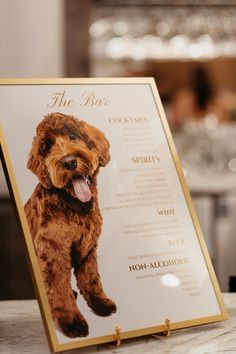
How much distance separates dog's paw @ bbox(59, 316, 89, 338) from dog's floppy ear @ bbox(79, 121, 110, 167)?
0.22 m

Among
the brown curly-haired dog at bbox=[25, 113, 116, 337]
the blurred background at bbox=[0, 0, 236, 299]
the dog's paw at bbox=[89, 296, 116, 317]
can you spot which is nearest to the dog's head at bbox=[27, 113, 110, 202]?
the brown curly-haired dog at bbox=[25, 113, 116, 337]

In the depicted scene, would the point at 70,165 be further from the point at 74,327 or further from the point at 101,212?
the point at 74,327

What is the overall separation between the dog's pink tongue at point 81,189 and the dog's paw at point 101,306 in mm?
132

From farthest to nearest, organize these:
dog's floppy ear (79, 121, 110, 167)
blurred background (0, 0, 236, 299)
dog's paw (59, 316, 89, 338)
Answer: blurred background (0, 0, 236, 299) → dog's floppy ear (79, 121, 110, 167) → dog's paw (59, 316, 89, 338)

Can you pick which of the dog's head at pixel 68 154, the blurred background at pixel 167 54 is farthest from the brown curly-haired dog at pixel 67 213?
the blurred background at pixel 167 54

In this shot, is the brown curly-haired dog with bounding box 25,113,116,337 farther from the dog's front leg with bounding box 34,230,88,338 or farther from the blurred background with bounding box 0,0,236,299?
the blurred background with bounding box 0,0,236,299

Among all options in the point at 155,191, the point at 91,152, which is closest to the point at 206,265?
the point at 155,191

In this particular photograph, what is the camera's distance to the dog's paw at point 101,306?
2.77 feet

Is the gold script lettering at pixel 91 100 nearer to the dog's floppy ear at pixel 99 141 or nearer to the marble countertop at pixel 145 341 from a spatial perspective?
the dog's floppy ear at pixel 99 141

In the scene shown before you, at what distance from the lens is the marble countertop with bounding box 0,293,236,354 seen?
84 centimetres

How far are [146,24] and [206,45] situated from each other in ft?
1.36

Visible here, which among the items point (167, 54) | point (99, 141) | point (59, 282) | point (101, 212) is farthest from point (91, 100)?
point (167, 54)

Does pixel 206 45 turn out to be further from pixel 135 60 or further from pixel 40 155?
pixel 40 155

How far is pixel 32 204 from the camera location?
2.81 ft
